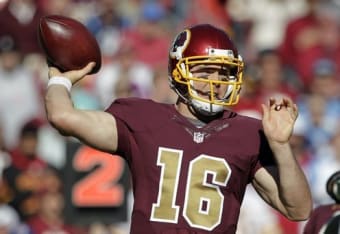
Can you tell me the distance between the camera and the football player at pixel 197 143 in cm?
460

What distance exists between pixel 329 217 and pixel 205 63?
104 centimetres

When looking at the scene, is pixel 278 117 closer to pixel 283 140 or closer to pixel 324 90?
pixel 283 140

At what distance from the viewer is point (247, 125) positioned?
482 centimetres

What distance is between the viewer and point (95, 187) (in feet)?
26.9

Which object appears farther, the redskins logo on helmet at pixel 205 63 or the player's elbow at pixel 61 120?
the redskins logo on helmet at pixel 205 63

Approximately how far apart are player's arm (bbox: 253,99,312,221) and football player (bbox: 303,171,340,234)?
1.68 feet

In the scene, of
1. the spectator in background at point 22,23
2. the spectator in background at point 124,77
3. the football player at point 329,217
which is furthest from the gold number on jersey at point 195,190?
the spectator in background at point 22,23

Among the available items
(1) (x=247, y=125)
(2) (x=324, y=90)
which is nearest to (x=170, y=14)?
(2) (x=324, y=90)

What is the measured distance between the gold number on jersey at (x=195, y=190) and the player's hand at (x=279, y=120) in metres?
0.23

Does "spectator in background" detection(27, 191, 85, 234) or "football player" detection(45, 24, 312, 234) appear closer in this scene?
"football player" detection(45, 24, 312, 234)

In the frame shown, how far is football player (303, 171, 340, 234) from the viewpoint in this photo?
5.21m

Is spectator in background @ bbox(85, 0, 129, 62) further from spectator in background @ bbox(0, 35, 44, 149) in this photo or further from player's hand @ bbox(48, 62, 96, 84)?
player's hand @ bbox(48, 62, 96, 84)

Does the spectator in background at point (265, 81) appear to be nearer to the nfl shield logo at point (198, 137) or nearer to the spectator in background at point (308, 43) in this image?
the spectator in background at point (308, 43)

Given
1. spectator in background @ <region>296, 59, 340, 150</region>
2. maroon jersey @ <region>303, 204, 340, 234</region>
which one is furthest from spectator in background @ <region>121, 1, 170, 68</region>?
maroon jersey @ <region>303, 204, 340, 234</region>
